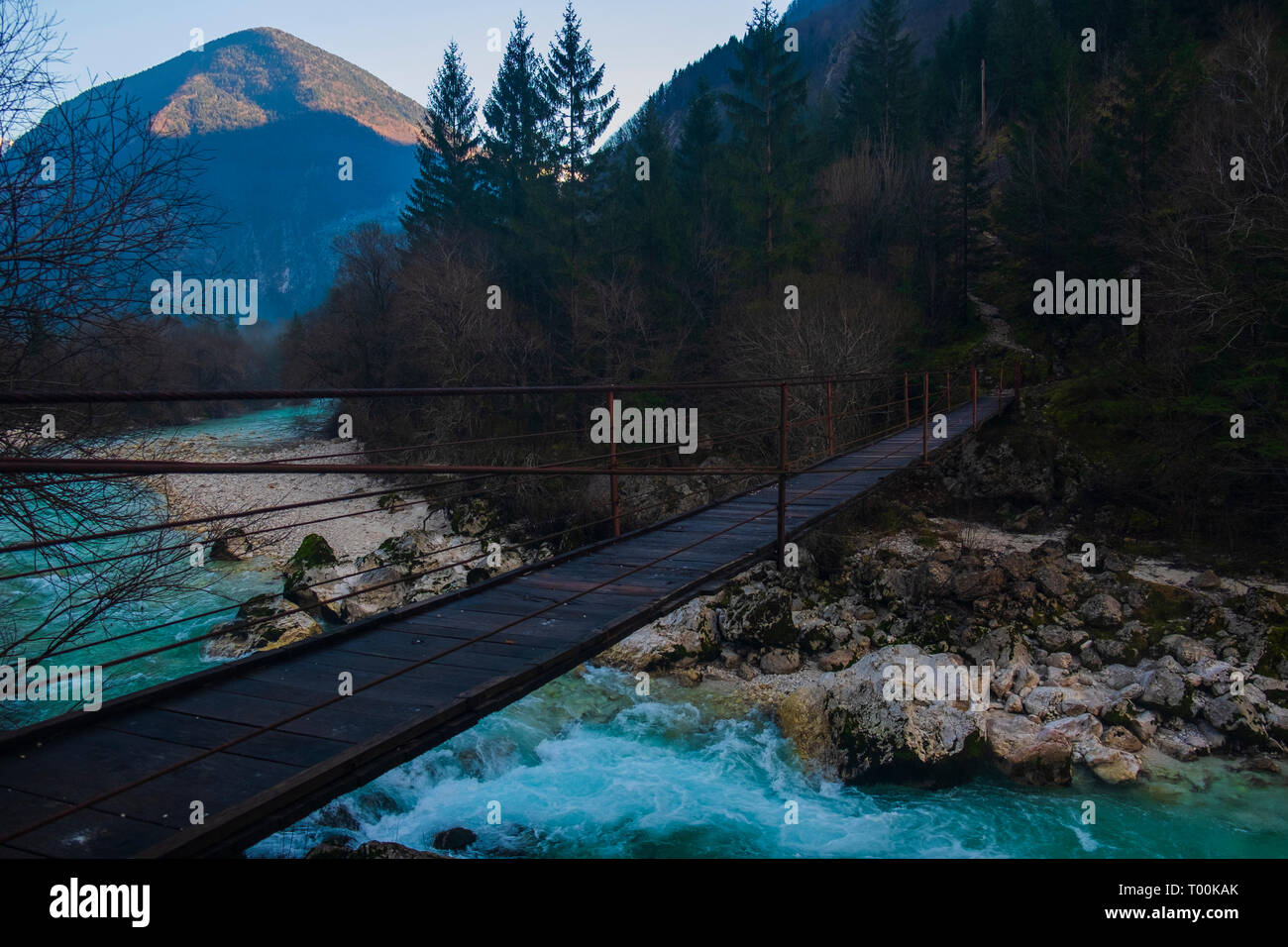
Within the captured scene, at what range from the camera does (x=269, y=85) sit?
170 metres

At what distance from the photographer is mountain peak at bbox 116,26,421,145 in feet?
518

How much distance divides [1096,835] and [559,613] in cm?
779

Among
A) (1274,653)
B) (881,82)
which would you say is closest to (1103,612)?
(1274,653)

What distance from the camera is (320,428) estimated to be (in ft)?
106

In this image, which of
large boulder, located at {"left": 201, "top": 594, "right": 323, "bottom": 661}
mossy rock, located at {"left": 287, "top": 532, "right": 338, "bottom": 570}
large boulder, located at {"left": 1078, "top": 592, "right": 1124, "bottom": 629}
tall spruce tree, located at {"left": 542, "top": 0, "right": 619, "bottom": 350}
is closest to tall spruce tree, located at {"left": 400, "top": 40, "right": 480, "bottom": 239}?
tall spruce tree, located at {"left": 542, "top": 0, "right": 619, "bottom": 350}

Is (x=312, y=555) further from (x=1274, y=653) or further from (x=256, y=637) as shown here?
(x=1274, y=653)

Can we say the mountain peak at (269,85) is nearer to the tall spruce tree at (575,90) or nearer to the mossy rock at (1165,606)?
the tall spruce tree at (575,90)

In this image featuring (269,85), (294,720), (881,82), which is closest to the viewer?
(294,720)

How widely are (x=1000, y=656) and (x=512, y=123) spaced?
27246mm

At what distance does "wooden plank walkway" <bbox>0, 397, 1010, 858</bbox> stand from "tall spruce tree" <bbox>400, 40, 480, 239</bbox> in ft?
94.7

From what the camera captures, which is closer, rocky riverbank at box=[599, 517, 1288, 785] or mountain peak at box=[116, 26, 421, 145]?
rocky riverbank at box=[599, 517, 1288, 785]

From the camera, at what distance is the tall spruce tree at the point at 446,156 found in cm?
3152

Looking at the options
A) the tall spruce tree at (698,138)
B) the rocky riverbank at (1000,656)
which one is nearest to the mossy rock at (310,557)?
the rocky riverbank at (1000,656)

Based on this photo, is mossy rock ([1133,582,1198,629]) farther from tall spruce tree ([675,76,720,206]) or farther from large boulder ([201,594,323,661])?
tall spruce tree ([675,76,720,206])
